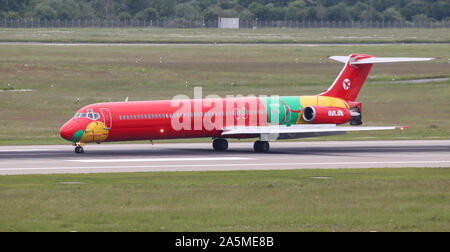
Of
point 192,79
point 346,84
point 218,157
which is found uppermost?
point 346,84

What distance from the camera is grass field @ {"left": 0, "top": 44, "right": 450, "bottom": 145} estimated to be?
224 ft

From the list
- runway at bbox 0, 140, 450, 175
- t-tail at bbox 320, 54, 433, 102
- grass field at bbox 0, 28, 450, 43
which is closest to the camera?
runway at bbox 0, 140, 450, 175

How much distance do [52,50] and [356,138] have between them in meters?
70.0

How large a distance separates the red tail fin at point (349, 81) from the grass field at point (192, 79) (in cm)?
847

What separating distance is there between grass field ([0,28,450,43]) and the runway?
89.4 m

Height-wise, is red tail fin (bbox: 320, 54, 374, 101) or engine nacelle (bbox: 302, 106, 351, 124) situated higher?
red tail fin (bbox: 320, 54, 374, 101)

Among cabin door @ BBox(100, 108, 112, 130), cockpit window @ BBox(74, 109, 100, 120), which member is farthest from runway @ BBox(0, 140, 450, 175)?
cockpit window @ BBox(74, 109, 100, 120)

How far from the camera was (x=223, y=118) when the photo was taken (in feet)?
159

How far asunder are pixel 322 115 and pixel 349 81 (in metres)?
3.64

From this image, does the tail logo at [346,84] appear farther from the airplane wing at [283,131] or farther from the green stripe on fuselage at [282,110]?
the airplane wing at [283,131]

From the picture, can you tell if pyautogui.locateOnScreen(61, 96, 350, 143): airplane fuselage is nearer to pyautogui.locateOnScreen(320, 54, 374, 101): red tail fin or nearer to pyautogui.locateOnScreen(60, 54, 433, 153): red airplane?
pyautogui.locateOnScreen(60, 54, 433, 153): red airplane

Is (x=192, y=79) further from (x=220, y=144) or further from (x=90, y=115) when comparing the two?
(x=90, y=115)

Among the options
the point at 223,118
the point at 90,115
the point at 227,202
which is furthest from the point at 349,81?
the point at 227,202

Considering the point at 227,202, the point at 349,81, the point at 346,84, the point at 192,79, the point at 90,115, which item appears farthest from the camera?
the point at 192,79
